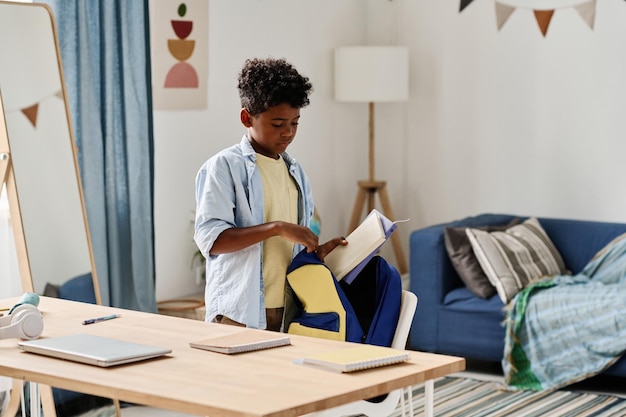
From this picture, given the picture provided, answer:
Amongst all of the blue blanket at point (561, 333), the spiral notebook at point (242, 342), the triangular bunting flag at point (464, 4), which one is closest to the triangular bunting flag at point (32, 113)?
the spiral notebook at point (242, 342)

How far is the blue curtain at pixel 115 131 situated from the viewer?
3975 millimetres

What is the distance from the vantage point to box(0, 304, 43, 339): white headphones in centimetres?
209

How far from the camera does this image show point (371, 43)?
19.0 feet

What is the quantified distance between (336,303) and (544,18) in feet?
10.7

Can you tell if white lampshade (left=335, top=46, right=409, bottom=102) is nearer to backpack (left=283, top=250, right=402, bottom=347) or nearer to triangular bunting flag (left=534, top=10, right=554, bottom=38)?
triangular bunting flag (left=534, top=10, right=554, bottom=38)

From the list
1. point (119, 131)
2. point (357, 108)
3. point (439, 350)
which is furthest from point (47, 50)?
point (357, 108)

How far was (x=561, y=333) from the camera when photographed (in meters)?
4.20

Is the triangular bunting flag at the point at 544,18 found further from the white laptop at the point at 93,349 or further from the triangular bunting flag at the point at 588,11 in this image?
the white laptop at the point at 93,349

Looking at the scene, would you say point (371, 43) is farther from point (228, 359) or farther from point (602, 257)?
point (228, 359)

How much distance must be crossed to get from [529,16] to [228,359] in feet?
12.3

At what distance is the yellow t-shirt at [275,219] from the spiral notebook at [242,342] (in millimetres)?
329

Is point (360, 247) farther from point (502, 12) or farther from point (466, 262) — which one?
point (502, 12)

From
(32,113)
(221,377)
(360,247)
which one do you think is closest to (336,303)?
(360,247)

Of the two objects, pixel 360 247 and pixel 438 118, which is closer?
pixel 360 247
